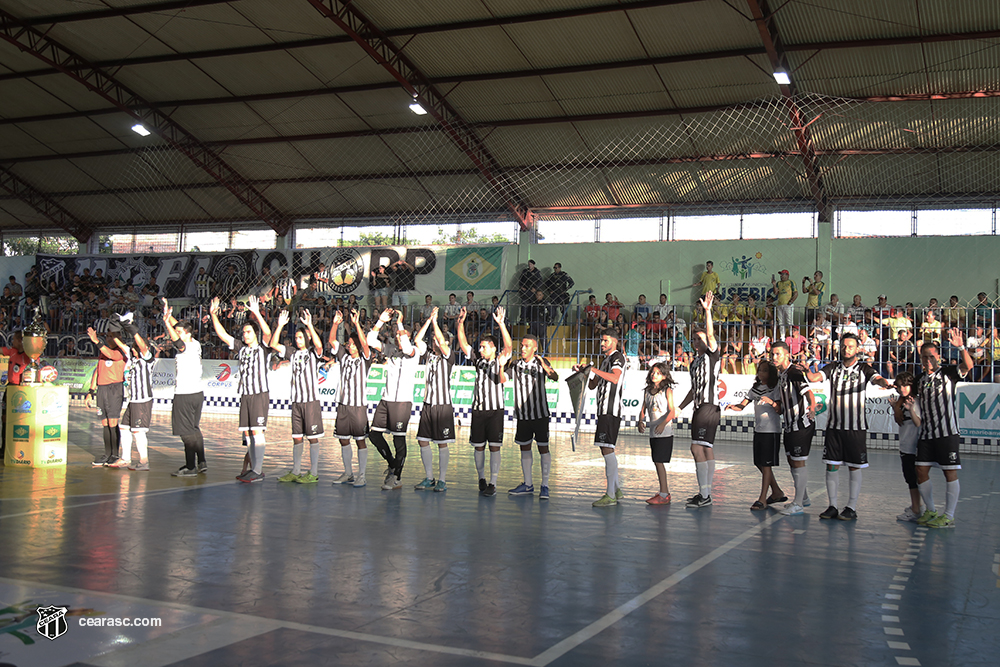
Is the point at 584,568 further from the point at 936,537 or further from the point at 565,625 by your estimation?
the point at 936,537

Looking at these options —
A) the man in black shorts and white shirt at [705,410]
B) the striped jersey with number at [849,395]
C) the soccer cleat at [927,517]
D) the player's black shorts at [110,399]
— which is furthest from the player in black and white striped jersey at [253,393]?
the soccer cleat at [927,517]

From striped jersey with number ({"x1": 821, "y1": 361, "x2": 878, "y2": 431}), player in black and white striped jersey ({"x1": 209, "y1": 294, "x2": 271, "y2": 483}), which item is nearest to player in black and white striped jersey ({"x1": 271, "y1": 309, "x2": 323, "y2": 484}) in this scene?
player in black and white striped jersey ({"x1": 209, "y1": 294, "x2": 271, "y2": 483})

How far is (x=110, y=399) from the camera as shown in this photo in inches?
472

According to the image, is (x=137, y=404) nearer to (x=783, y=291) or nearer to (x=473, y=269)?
(x=473, y=269)

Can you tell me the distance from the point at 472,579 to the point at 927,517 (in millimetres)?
5533

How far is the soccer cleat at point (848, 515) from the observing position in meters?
8.91

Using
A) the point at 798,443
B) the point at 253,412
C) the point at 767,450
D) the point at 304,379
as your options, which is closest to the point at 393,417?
the point at 304,379

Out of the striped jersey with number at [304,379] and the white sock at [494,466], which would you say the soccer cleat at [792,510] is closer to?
the white sock at [494,466]

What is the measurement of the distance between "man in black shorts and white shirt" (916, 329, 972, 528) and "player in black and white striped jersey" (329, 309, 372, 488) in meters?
6.68

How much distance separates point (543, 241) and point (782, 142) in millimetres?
8739

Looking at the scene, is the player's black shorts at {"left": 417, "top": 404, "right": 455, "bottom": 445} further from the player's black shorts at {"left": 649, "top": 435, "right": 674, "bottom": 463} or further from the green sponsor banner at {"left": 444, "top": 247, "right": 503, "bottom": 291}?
the green sponsor banner at {"left": 444, "top": 247, "right": 503, "bottom": 291}

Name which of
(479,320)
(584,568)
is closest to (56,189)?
(479,320)

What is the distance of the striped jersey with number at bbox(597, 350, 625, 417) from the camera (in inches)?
387

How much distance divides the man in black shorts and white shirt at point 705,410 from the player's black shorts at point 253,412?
18.3 feet
